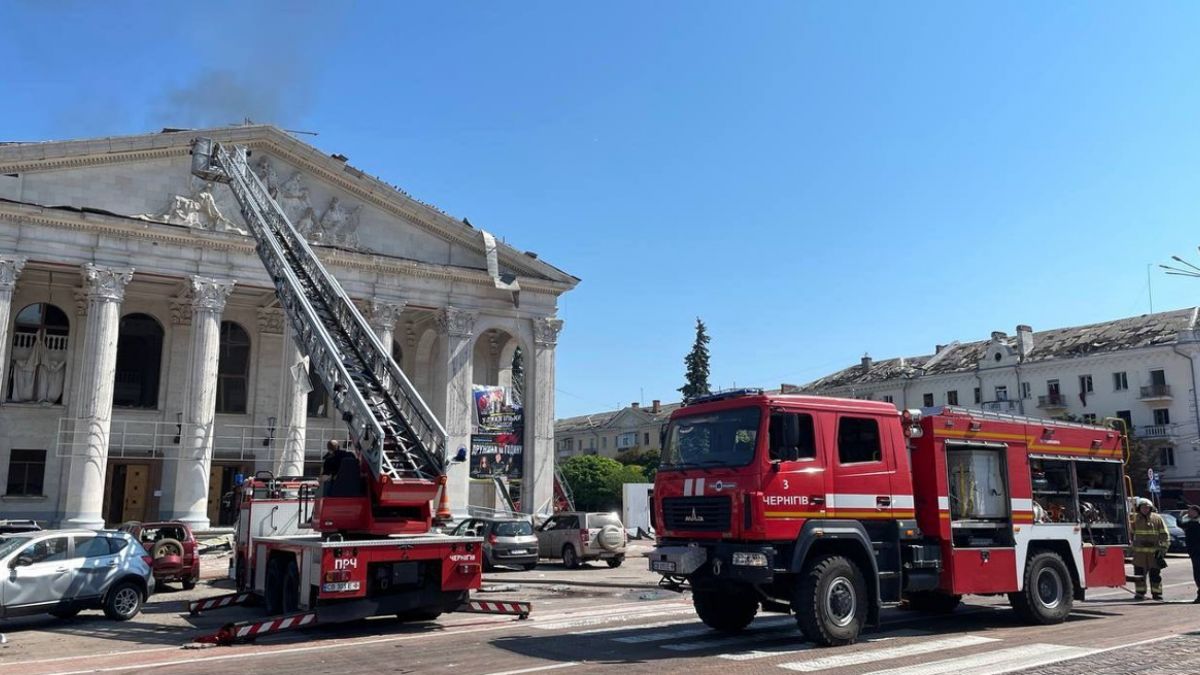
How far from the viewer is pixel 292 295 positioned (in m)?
16.2

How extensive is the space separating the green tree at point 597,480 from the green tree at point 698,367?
19630 millimetres

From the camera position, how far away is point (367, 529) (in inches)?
500

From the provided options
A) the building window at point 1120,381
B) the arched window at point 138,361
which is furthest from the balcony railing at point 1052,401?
the arched window at point 138,361

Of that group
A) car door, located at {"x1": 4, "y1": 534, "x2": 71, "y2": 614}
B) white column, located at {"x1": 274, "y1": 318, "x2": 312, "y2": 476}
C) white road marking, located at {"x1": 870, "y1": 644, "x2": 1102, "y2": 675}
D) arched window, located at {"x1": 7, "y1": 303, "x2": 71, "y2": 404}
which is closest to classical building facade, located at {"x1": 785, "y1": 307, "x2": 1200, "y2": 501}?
white column, located at {"x1": 274, "y1": 318, "x2": 312, "y2": 476}

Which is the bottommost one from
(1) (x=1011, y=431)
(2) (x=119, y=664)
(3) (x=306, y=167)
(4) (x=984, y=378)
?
(2) (x=119, y=664)

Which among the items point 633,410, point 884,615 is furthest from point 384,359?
point 633,410

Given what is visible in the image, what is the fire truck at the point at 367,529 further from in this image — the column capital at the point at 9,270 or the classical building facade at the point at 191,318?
the column capital at the point at 9,270

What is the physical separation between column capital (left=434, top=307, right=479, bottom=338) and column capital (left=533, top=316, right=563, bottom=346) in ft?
9.42

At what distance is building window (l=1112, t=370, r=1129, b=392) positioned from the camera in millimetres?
53334

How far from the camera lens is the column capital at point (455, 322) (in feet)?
119

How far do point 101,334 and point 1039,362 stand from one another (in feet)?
178

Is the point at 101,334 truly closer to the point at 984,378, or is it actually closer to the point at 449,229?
the point at 449,229

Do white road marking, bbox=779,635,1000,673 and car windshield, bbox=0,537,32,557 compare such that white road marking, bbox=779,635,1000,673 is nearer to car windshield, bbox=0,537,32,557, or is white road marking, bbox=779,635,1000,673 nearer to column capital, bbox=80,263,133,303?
car windshield, bbox=0,537,32,557

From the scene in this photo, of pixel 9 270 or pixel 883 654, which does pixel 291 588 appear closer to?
pixel 883 654
